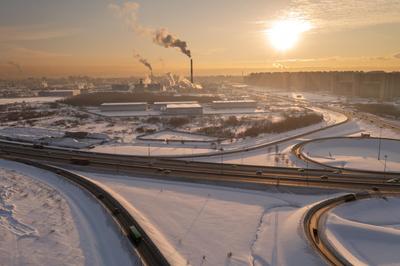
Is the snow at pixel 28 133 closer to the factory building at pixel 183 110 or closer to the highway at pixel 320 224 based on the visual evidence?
the factory building at pixel 183 110

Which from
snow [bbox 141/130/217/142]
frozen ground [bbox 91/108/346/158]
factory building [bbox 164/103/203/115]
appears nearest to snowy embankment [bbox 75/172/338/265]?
frozen ground [bbox 91/108/346/158]

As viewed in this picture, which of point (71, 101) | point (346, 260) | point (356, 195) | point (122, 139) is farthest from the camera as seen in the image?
point (71, 101)

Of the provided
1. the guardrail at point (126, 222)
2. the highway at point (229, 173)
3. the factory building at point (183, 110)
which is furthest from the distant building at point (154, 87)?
the guardrail at point (126, 222)

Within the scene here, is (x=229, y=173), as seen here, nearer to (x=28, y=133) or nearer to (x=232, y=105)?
(x=28, y=133)

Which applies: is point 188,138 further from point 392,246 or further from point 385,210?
point 392,246

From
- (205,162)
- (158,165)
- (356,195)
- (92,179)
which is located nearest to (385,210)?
(356,195)

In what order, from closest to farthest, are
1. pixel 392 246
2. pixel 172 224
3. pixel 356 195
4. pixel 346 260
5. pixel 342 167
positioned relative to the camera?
pixel 346 260 < pixel 392 246 < pixel 172 224 < pixel 356 195 < pixel 342 167
